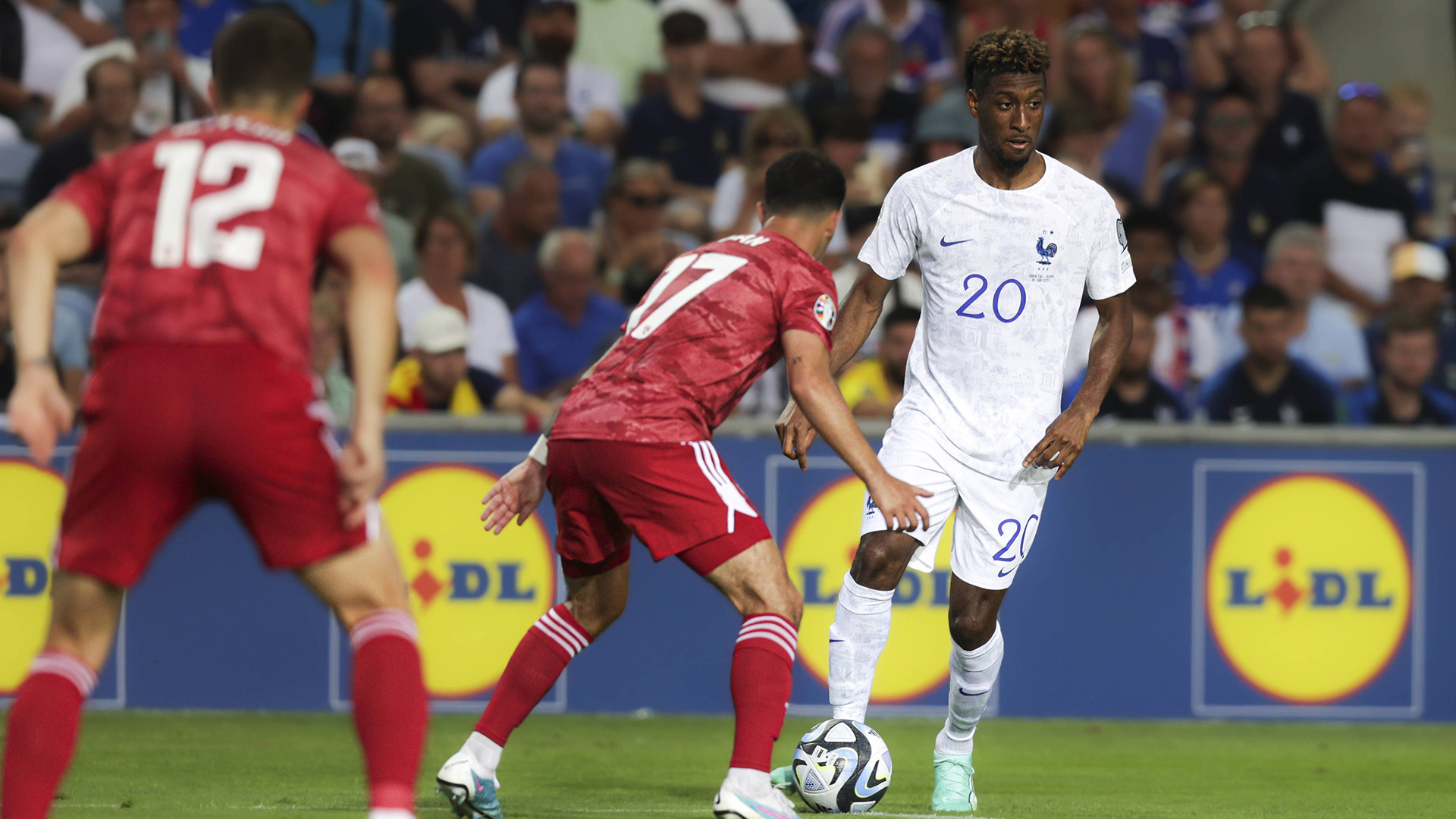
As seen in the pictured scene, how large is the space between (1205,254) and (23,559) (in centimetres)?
707

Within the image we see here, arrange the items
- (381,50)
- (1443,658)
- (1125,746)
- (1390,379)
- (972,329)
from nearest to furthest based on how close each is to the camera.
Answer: (972,329) < (1125,746) < (1443,658) < (1390,379) < (381,50)

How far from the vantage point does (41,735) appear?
152 inches

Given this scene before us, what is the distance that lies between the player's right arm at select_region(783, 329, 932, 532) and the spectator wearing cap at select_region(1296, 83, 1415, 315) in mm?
7346

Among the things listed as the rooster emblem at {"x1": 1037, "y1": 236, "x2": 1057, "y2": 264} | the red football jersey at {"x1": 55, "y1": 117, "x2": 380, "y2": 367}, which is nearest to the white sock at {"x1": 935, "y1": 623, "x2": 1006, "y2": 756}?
the rooster emblem at {"x1": 1037, "y1": 236, "x2": 1057, "y2": 264}

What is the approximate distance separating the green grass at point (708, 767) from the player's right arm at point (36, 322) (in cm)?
215

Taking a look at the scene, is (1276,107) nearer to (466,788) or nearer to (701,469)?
(701,469)

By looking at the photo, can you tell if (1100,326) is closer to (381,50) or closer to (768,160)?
(768,160)

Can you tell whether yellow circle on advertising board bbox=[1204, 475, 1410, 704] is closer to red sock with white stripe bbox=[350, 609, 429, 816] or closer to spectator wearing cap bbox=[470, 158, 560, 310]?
spectator wearing cap bbox=[470, 158, 560, 310]

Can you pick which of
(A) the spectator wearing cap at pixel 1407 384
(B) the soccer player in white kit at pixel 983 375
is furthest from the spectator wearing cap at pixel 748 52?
(B) the soccer player in white kit at pixel 983 375

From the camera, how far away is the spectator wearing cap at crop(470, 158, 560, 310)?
10.6 metres

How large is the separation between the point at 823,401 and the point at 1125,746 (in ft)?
12.3

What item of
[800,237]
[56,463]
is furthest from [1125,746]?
[56,463]

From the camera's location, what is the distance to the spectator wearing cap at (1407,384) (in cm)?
963

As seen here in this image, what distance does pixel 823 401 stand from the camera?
5.11 metres
